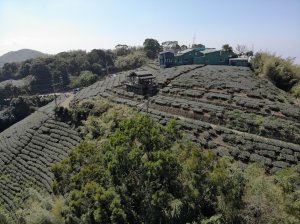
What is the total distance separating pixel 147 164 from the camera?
22047 millimetres

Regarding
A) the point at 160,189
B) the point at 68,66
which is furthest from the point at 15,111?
the point at 160,189

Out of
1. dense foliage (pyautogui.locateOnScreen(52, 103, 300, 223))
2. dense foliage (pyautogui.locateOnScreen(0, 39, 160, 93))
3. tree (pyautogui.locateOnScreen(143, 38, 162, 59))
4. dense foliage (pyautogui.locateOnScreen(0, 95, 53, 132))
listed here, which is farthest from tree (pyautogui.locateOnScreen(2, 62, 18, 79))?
dense foliage (pyautogui.locateOnScreen(52, 103, 300, 223))

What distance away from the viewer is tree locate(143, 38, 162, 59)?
122 meters

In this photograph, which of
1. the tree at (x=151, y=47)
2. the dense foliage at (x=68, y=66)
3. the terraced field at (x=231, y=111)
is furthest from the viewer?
the tree at (x=151, y=47)

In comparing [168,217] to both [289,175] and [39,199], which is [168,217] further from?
[39,199]

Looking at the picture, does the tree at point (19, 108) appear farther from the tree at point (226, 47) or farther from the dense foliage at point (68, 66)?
the tree at point (226, 47)

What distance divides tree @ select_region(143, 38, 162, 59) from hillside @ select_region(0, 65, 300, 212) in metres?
61.3

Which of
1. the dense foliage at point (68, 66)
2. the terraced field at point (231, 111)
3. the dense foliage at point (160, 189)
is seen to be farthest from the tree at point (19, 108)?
the dense foliage at point (160, 189)

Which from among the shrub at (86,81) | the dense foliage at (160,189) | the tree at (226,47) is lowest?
the shrub at (86,81)

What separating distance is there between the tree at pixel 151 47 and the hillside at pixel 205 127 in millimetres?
61266

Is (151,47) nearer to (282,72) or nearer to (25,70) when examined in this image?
(25,70)

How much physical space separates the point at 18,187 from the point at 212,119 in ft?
100

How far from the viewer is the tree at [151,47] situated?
122250mm

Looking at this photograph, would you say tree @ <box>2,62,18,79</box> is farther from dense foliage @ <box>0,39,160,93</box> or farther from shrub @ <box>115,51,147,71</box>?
shrub @ <box>115,51,147,71</box>
